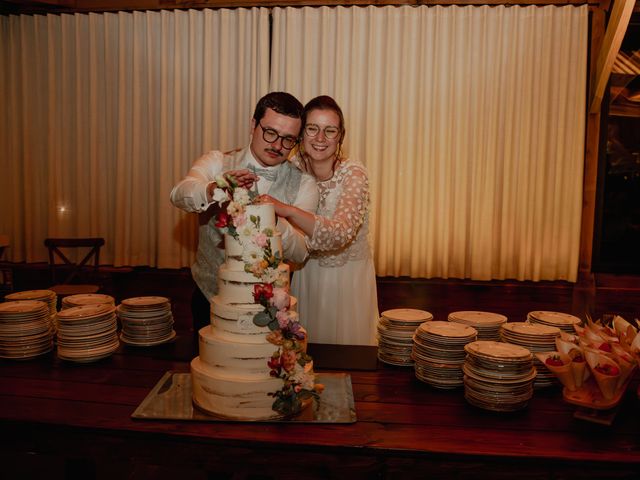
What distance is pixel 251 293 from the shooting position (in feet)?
4.75

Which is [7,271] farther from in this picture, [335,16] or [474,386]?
[474,386]

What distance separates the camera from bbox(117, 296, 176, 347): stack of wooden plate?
6.57 ft

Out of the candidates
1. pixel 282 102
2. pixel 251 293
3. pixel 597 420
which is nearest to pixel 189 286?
pixel 282 102

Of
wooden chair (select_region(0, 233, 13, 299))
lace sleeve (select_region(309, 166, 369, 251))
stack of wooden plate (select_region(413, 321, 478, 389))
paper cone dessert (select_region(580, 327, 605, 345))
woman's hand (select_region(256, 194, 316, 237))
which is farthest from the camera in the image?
wooden chair (select_region(0, 233, 13, 299))

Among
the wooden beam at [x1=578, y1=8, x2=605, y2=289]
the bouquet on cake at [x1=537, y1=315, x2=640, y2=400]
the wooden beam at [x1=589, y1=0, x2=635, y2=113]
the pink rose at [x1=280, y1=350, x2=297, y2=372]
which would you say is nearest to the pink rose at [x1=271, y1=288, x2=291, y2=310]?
the pink rose at [x1=280, y1=350, x2=297, y2=372]

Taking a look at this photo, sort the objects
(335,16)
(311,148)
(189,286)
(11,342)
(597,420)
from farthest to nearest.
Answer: (189,286)
(335,16)
(311,148)
(11,342)
(597,420)

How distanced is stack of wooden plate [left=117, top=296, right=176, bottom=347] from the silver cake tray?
1.22ft

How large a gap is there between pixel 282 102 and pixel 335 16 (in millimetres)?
2828

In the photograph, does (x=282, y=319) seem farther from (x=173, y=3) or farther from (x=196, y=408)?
(x=173, y=3)

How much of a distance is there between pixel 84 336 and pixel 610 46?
4.24 metres

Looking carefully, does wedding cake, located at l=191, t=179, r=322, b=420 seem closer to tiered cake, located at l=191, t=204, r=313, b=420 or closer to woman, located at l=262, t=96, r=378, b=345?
tiered cake, located at l=191, t=204, r=313, b=420

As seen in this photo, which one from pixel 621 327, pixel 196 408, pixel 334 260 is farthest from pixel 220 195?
pixel 621 327

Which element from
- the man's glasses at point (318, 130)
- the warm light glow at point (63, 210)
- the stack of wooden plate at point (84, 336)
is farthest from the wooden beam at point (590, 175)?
the warm light glow at point (63, 210)

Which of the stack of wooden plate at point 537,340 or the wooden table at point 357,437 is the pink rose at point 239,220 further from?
the stack of wooden plate at point 537,340
